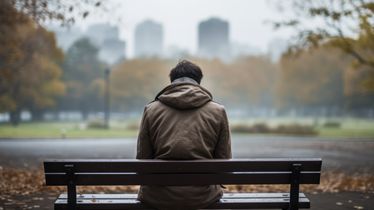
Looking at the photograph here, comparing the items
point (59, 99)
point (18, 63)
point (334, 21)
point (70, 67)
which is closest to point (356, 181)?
point (334, 21)

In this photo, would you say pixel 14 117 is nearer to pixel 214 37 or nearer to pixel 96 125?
pixel 96 125

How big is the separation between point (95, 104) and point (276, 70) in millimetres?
28657

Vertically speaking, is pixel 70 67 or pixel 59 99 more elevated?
pixel 70 67

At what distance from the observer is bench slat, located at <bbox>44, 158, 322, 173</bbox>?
3.59 m

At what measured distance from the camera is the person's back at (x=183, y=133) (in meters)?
3.55

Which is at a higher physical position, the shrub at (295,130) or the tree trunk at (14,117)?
the shrub at (295,130)

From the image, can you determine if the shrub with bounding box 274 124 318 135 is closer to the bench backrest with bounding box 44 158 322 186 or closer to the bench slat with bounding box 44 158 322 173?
the bench backrest with bounding box 44 158 322 186

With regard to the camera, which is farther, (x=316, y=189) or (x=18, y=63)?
(x=18, y=63)

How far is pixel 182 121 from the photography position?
3.57 meters

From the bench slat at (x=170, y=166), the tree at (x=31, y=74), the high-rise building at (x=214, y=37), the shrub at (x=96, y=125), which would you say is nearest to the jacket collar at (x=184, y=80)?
the bench slat at (x=170, y=166)

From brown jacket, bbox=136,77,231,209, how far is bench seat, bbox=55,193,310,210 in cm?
17

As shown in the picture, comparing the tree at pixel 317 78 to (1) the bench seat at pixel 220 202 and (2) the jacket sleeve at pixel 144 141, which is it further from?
(2) the jacket sleeve at pixel 144 141

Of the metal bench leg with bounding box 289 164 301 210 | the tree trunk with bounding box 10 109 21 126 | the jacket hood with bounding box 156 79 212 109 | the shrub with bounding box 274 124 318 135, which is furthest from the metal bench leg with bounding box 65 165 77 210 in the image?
the tree trunk with bounding box 10 109 21 126

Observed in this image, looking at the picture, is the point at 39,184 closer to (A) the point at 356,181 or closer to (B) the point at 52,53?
(A) the point at 356,181
